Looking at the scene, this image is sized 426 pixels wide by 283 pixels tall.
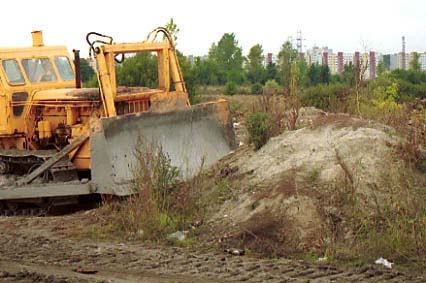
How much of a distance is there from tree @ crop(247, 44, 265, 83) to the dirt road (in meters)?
42.3

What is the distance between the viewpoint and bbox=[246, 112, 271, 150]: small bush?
1200cm

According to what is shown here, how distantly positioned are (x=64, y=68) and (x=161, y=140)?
3.29 metres

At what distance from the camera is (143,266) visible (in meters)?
8.35

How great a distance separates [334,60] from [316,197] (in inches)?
1806

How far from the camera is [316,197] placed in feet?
31.2

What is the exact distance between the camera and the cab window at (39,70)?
13188 millimetres

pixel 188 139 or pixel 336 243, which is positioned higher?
pixel 188 139

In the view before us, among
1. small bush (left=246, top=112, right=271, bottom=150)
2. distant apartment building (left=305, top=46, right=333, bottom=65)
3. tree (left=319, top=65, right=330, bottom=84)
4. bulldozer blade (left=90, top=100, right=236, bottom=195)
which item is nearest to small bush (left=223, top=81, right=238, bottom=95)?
tree (left=319, top=65, right=330, bottom=84)

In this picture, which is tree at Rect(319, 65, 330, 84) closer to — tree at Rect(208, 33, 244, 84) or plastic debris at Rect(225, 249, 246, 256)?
tree at Rect(208, 33, 244, 84)

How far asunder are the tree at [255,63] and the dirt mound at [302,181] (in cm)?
4002

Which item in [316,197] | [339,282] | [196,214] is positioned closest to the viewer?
[339,282]

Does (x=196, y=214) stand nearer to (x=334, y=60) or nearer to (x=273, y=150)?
(x=273, y=150)

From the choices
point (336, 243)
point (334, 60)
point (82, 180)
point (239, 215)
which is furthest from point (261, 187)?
point (334, 60)

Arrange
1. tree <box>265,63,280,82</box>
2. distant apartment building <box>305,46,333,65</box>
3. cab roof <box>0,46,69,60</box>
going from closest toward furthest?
cab roof <box>0,46,69,60</box> < tree <box>265,63,280,82</box> < distant apartment building <box>305,46,333,65</box>
